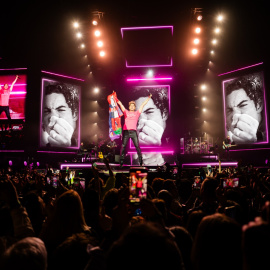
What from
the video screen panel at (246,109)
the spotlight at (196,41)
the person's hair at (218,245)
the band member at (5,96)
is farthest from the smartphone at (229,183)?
the band member at (5,96)

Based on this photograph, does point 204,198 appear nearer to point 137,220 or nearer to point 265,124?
point 137,220

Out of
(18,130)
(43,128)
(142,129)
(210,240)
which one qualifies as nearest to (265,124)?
(142,129)

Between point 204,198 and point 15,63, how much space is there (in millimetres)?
20468

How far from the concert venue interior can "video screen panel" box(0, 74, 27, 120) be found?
0.07 m

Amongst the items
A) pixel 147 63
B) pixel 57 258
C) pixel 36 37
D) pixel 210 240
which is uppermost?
pixel 36 37

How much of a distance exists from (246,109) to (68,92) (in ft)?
43.1

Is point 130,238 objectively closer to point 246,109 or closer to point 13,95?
point 246,109

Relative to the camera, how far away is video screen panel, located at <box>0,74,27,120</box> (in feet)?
66.5

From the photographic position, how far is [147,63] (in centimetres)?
2097

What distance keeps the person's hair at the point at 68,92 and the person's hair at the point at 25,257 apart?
67.5ft

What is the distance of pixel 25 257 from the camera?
144 cm

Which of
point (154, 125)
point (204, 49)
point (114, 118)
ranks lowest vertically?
point (154, 125)

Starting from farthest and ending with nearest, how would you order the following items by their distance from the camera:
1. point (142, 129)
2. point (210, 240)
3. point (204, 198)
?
point (142, 129)
point (204, 198)
point (210, 240)

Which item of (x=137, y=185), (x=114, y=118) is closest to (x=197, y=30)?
(x=114, y=118)
